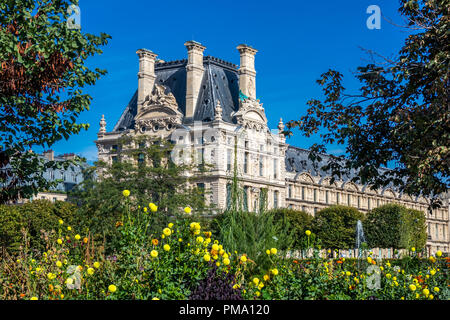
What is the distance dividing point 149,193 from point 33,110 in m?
39.1

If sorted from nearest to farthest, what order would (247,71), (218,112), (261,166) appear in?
(218,112), (247,71), (261,166)

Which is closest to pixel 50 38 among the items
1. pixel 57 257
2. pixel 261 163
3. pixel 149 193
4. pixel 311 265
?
pixel 57 257

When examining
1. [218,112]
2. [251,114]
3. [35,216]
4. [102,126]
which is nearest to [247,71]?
[251,114]

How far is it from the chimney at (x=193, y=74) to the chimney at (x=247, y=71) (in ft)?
16.5

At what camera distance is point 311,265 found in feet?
37.0

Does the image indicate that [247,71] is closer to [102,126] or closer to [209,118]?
[209,118]

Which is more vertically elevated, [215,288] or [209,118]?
[209,118]

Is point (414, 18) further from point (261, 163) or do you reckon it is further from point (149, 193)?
point (261, 163)

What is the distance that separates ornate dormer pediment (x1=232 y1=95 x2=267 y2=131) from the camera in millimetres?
85262

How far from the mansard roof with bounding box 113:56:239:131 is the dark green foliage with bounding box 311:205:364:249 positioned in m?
17.1

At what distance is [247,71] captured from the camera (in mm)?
87188

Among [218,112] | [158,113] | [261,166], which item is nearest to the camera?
[218,112]

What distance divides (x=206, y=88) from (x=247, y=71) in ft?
18.1
